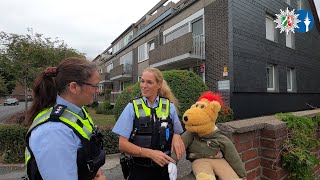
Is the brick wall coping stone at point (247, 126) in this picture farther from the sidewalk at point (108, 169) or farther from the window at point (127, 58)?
the window at point (127, 58)

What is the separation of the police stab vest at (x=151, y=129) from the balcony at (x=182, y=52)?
11809 mm

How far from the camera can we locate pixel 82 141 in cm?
140

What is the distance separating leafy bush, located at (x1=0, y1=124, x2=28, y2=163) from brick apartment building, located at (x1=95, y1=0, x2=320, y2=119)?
345 inches

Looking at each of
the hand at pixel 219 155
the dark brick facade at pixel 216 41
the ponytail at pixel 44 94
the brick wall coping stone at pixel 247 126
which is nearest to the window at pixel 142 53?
the dark brick facade at pixel 216 41

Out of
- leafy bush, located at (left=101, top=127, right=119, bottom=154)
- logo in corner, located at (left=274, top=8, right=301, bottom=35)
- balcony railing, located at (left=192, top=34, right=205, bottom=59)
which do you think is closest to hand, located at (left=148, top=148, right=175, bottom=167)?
leafy bush, located at (left=101, top=127, right=119, bottom=154)

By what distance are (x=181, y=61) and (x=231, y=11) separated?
13.7 ft

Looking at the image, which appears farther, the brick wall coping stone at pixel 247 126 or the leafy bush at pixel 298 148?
the leafy bush at pixel 298 148

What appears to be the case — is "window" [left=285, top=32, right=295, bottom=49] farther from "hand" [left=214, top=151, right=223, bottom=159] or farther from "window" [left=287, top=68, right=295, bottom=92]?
"hand" [left=214, top=151, right=223, bottom=159]

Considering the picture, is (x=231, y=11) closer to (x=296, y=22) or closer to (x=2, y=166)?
(x=296, y=22)

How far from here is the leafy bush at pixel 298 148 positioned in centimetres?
263

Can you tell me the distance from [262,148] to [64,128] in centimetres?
205

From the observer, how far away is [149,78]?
2.50 meters

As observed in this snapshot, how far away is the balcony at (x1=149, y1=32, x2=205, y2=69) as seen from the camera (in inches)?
554

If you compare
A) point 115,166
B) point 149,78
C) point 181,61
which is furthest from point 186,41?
point 149,78
